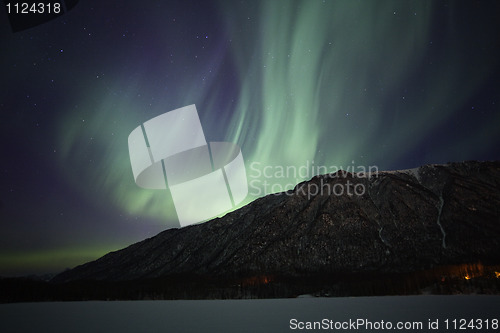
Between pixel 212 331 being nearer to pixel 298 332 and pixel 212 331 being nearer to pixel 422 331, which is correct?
pixel 298 332

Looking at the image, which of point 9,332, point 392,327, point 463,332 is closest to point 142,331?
point 9,332

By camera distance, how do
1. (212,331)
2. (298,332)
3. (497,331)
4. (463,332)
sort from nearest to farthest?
(497,331)
(463,332)
(298,332)
(212,331)

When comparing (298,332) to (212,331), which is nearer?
(298,332)

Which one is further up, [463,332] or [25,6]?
[25,6]

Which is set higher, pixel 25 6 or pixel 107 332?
pixel 25 6

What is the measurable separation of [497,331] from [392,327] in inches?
628

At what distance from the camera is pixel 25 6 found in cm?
4116

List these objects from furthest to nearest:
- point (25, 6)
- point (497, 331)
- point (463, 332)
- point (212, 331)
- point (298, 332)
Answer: point (212, 331) < point (298, 332) < point (463, 332) < point (497, 331) < point (25, 6)

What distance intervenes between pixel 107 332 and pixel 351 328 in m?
41.9

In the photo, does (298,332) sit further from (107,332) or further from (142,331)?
(107,332)

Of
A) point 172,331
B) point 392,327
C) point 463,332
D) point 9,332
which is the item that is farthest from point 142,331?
point 463,332

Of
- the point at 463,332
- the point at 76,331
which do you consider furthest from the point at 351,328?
the point at 76,331

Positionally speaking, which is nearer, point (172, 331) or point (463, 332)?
point (463, 332)

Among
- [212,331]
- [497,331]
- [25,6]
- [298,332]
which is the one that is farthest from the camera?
[212,331]
